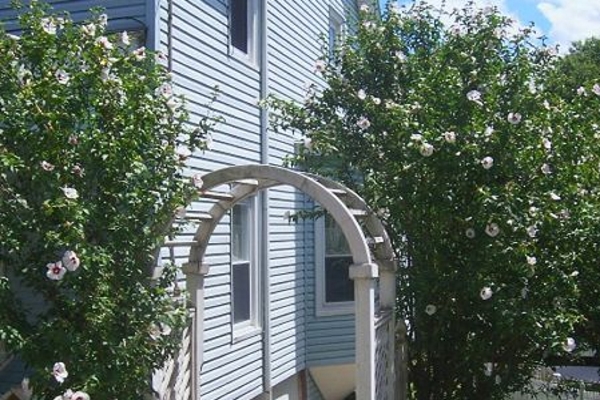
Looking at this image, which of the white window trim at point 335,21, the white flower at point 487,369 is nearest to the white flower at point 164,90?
the white flower at point 487,369

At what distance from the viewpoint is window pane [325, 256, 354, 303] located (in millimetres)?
11320

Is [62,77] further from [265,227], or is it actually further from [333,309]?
[333,309]

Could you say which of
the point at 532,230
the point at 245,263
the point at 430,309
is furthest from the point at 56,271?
the point at 245,263

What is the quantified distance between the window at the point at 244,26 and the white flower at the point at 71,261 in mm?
4774

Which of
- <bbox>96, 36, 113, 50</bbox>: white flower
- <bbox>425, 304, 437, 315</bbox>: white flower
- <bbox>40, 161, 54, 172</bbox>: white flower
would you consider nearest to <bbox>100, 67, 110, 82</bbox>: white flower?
<bbox>96, 36, 113, 50</bbox>: white flower

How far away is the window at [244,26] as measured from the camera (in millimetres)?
9148

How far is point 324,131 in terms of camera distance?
879 centimetres

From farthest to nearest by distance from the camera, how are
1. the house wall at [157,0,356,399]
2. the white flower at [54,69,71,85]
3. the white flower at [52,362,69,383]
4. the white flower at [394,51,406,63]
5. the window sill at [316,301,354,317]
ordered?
the window sill at [316,301,354,317] → the white flower at [394,51,406,63] → the house wall at [157,0,356,399] → the white flower at [54,69,71,85] → the white flower at [52,362,69,383]

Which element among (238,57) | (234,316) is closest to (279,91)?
(238,57)

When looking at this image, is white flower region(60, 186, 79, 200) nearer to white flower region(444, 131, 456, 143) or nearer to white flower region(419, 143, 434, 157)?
white flower region(419, 143, 434, 157)

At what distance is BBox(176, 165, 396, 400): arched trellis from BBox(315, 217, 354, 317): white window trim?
381cm

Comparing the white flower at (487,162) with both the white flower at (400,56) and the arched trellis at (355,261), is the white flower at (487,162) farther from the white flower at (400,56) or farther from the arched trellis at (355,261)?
the white flower at (400,56)

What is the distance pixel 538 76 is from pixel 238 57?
3384 mm

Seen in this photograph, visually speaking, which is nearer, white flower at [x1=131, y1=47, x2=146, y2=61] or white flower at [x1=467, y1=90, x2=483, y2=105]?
white flower at [x1=131, y1=47, x2=146, y2=61]
